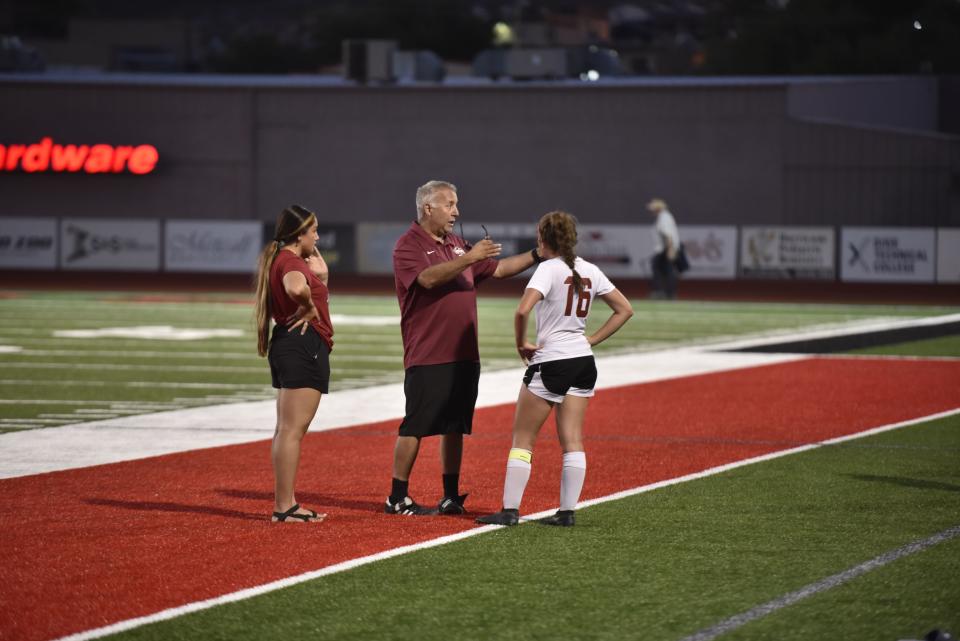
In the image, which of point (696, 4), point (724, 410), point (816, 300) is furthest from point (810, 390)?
point (696, 4)

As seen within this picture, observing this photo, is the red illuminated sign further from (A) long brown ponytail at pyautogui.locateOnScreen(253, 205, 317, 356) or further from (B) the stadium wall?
(A) long brown ponytail at pyautogui.locateOnScreen(253, 205, 317, 356)

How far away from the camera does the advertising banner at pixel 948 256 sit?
37.2 m

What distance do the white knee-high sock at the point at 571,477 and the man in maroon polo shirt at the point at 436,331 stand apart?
0.75m

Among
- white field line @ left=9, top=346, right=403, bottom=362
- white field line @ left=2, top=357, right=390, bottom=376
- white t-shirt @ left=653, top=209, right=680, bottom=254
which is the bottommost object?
white field line @ left=2, top=357, right=390, bottom=376

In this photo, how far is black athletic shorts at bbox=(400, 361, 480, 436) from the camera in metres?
9.40

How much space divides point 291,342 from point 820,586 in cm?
315

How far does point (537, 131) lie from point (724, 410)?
33250 mm

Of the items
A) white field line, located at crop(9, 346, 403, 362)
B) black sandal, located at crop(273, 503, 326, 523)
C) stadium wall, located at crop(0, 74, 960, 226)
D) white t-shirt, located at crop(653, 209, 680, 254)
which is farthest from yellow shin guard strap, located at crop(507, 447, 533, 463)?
stadium wall, located at crop(0, 74, 960, 226)

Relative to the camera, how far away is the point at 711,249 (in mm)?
39969

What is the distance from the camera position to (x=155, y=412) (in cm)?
1498

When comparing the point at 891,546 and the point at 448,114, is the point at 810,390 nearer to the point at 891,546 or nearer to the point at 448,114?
the point at 891,546

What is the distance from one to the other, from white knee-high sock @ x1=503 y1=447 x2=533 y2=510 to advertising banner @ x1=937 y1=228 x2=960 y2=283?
29.7 m

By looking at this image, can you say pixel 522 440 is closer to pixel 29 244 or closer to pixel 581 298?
pixel 581 298

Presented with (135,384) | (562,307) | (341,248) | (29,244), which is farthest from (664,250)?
(562,307)
